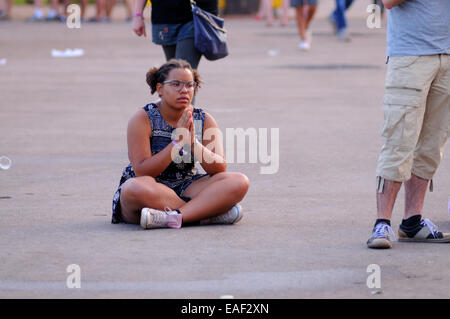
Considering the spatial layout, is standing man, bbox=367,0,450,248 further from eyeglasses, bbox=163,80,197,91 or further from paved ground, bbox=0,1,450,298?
eyeglasses, bbox=163,80,197,91

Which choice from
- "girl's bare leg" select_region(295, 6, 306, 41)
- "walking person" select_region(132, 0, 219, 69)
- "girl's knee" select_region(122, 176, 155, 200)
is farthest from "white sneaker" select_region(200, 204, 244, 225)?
"girl's bare leg" select_region(295, 6, 306, 41)

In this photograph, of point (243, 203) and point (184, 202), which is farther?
point (243, 203)

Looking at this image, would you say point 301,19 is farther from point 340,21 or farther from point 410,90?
point 410,90

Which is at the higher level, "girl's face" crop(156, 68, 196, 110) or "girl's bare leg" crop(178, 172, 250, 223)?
"girl's face" crop(156, 68, 196, 110)

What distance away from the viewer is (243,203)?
6.91m

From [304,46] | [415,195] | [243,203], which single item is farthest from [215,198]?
[304,46]

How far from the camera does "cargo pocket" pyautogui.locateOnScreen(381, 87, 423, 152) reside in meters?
5.50

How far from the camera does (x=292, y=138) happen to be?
9.56 m

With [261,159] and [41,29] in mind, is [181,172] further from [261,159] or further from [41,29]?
[41,29]

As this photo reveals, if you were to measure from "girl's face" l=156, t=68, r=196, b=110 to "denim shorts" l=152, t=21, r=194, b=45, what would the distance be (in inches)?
62.1

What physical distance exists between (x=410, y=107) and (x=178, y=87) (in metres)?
1.44

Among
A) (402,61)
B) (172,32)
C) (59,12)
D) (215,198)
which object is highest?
(402,61)

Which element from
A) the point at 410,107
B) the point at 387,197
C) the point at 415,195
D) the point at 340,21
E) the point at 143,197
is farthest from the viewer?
the point at 340,21

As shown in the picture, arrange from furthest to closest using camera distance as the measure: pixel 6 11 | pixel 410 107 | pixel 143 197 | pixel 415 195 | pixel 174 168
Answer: pixel 6 11, pixel 174 168, pixel 143 197, pixel 415 195, pixel 410 107
